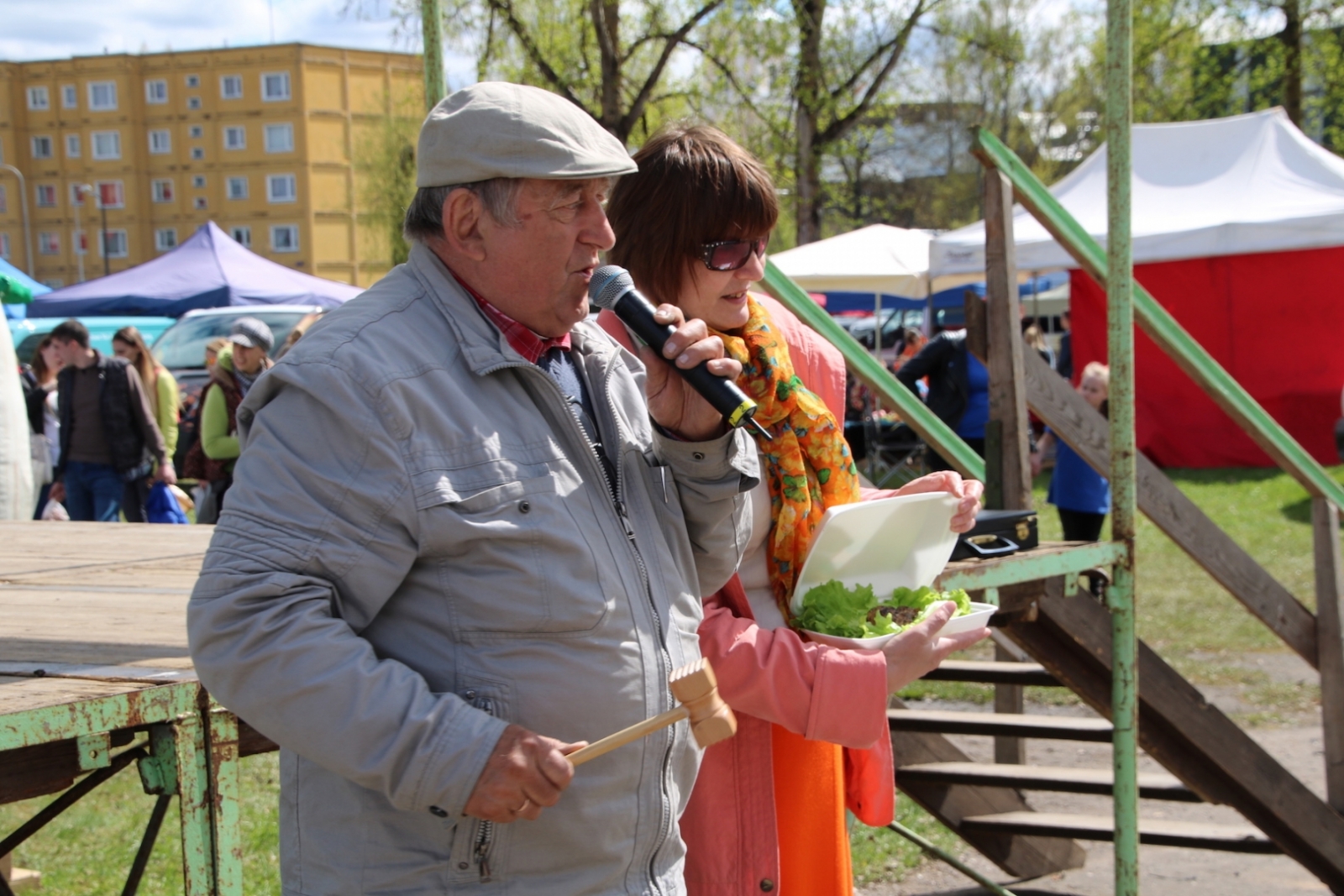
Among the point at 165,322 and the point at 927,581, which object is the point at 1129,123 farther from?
the point at 165,322

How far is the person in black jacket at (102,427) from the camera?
8.80m

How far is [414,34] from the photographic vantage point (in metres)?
14.9

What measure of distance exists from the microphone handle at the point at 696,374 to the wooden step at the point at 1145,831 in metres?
3.27

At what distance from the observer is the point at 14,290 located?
951cm

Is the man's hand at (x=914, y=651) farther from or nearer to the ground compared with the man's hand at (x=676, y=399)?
nearer to the ground

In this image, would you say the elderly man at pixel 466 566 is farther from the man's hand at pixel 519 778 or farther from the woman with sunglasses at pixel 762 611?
the woman with sunglasses at pixel 762 611

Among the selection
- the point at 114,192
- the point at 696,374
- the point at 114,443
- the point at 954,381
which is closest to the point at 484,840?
the point at 696,374

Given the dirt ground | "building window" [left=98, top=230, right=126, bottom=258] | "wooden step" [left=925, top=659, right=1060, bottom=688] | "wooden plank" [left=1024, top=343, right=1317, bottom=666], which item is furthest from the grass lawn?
"building window" [left=98, top=230, right=126, bottom=258]

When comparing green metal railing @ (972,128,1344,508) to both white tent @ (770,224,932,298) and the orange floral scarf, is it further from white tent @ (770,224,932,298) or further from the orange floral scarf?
white tent @ (770,224,932,298)

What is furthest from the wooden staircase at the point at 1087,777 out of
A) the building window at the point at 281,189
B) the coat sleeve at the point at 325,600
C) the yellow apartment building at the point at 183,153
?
the building window at the point at 281,189

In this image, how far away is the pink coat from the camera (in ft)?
7.16

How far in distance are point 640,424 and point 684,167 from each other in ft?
1.91

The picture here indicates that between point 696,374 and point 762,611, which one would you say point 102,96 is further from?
point 696,374

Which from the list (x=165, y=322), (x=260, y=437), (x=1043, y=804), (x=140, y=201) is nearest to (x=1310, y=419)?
(x=1043, y=804)
